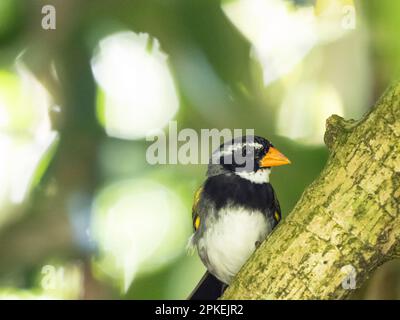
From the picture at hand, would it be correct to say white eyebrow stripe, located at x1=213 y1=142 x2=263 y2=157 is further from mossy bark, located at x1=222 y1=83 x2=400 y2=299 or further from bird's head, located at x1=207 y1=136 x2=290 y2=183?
mossy bark, located at x1=222 y1=83 x2=400 y2=299

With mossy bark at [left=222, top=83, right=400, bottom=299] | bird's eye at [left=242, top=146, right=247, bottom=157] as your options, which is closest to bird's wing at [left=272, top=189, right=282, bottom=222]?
bird's eye at [left=242, top=146, right=247, bottom=157]

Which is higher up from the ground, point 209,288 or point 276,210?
point 276,210

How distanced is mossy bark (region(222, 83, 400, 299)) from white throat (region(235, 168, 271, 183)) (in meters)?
0.85

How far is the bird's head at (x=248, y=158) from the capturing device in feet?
8.93

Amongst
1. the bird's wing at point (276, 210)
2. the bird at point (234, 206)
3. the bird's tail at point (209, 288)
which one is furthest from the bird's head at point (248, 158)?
the bird's tail at point (209, 288)

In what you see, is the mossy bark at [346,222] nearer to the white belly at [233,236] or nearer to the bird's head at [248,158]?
the white belly at [233,236]

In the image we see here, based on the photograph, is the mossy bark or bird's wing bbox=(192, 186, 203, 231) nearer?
the mossy bark

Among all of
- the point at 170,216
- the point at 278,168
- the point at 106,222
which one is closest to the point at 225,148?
the point at 278,168

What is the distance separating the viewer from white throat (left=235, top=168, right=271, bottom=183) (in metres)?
2.73

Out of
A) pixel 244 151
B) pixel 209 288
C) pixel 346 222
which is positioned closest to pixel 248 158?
pixel 244 151

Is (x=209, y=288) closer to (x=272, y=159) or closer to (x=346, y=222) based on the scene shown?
(x=272, y=159)

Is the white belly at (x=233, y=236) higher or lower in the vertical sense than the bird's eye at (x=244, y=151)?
lower

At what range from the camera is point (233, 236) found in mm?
2584

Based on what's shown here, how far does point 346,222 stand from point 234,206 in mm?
865
